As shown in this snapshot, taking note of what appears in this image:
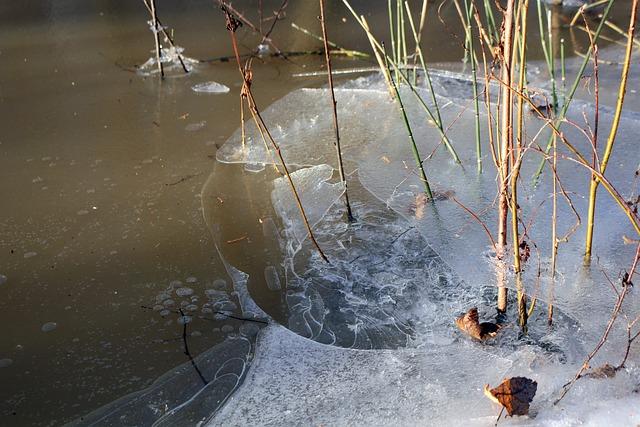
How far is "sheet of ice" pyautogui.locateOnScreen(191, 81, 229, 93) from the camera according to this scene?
306cm

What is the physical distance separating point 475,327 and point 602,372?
0.88ft

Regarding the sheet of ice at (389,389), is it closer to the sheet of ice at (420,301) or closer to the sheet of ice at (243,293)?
the sheet of ice at (420,301)

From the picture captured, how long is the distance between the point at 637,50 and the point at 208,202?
2.07 metres

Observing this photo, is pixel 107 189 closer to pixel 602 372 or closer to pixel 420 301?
pixel 420 301

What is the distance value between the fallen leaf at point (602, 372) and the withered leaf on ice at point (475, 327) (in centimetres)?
22

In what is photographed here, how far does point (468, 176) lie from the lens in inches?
83.6

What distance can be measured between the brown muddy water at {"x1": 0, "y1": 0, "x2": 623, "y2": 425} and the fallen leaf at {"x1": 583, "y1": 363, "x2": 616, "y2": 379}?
2.23 ft

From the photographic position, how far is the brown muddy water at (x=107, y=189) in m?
1.59

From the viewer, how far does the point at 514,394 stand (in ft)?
4.31

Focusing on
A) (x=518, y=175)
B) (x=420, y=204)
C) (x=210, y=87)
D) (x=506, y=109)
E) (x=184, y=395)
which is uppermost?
(x=506, y=109)

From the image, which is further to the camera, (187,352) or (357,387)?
(187,352)

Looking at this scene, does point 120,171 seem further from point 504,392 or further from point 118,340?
point 504,392

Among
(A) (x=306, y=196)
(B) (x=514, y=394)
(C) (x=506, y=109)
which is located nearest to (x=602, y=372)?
(B) (x=514, y=394)

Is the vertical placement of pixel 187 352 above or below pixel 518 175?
below
